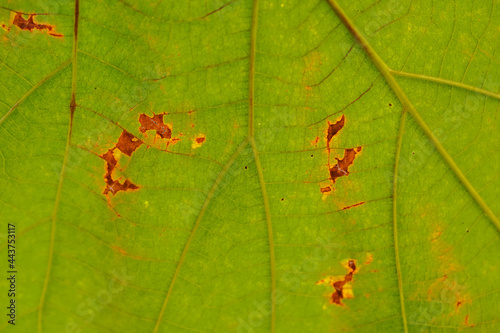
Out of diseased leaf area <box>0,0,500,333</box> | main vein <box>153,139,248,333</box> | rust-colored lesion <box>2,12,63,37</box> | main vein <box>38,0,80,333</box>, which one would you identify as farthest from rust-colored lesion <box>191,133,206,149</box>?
rust-colored lesion <box>2,12,63,37</box>

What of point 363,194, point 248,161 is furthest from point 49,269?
point 363,194

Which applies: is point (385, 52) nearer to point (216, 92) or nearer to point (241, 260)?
point (216, 92)

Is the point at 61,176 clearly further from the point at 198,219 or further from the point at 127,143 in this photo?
the point at 198,219

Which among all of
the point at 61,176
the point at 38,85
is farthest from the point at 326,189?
the point at 38,85

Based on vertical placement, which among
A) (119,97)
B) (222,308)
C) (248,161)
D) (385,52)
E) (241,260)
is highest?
(385,52)

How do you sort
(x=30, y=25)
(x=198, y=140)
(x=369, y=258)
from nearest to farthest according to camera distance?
(x=30, y=25) < (x=198, y=140) < (x=369, y=258)

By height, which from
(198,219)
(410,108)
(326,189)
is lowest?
(198,219)

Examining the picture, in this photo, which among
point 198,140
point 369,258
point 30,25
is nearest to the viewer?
point 30,25
